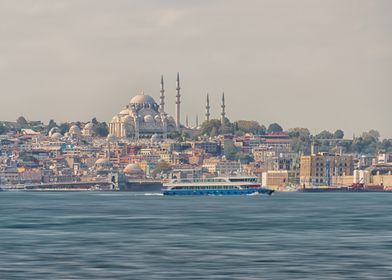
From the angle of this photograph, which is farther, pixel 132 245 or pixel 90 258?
pixel 132 245

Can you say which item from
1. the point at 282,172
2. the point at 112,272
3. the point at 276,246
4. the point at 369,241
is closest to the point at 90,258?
the point at 112,272

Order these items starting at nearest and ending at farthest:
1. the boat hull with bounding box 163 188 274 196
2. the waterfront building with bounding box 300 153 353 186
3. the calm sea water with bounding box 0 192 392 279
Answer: the calm sea water with bounding box 0 192 392 279
the boat hull with bounding box 163 188 274 196
the waterfront building with bounding box 300 153 353 186

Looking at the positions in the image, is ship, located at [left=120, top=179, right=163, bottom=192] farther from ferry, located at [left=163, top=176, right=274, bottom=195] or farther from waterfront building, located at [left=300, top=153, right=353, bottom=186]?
ferry, located at [left=163, top=176, right=274, bottom=195]

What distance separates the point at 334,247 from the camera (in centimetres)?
4359

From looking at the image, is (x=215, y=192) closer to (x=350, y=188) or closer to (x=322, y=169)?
(x=350, y=188)

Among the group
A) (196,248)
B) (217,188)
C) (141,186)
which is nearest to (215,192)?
(217,188)

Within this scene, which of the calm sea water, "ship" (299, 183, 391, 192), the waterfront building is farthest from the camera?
the waterfront building

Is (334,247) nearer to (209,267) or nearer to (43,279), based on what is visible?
(209,267)

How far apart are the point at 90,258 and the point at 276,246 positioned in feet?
21.1

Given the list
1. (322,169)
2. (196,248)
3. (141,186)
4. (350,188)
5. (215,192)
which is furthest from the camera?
(141,186)

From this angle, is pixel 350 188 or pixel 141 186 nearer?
pixel 350 188

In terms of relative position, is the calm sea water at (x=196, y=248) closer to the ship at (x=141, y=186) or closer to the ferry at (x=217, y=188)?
the ferry at (x=217, y=188)

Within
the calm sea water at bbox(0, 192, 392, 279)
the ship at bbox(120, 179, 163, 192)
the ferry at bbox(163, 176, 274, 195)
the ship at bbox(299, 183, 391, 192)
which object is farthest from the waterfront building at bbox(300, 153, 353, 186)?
the calm sea water at bbox(0, 192, 392, 279)

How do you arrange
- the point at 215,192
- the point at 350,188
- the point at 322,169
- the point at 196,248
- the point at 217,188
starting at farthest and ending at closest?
the point at 322,169, the point at 350,188, the point at 217,188, the point at 215,192, the point at 196,248
